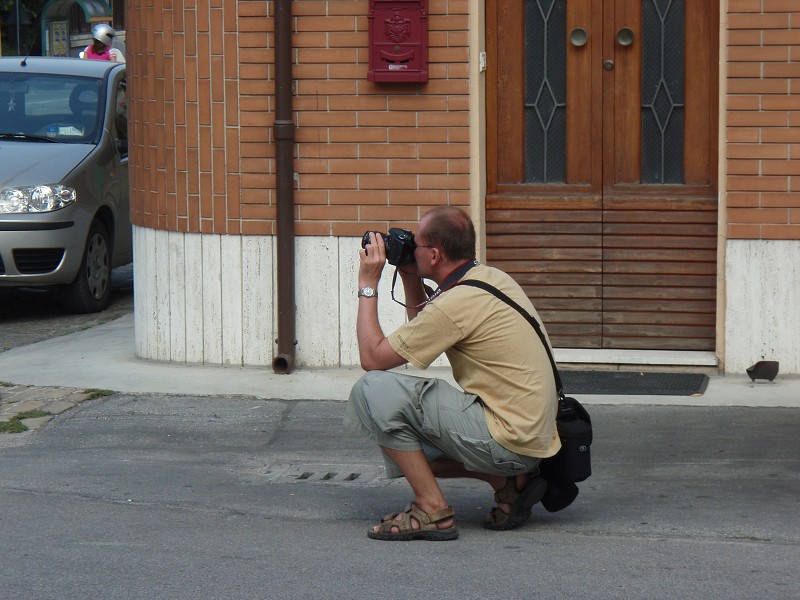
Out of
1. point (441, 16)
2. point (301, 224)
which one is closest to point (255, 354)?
point (301, 224)

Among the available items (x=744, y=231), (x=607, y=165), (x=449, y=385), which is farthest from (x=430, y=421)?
(x=607, y=165)

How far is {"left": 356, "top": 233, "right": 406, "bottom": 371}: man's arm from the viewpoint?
16.1 feet

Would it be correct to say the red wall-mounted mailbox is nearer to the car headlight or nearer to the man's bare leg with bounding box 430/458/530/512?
the car headlight

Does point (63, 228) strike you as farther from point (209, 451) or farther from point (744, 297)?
point (744, 297)

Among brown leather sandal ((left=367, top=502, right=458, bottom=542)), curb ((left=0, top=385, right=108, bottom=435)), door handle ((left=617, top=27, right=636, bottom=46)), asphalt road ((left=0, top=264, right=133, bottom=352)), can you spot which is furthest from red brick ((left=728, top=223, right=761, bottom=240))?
asphalt road ((left=0, top=264, right=133, bottom=352))

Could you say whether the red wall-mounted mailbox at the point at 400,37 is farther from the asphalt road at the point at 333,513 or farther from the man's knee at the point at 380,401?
the man's knee at the point at 380,401

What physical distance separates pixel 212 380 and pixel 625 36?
10.3 ft

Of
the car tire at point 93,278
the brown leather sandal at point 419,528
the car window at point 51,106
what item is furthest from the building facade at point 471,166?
the brown leather sandal at point 419,528

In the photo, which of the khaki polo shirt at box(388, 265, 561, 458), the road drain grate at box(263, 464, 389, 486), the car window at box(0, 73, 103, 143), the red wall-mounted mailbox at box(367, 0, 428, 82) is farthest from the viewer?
the car window at box(0, 73, 103, 143)

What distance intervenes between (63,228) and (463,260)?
582cm

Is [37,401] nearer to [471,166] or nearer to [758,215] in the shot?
[471,166]

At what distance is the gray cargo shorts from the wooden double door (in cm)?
341

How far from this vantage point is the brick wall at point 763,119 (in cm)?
774

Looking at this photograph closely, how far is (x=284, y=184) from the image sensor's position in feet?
26.5
